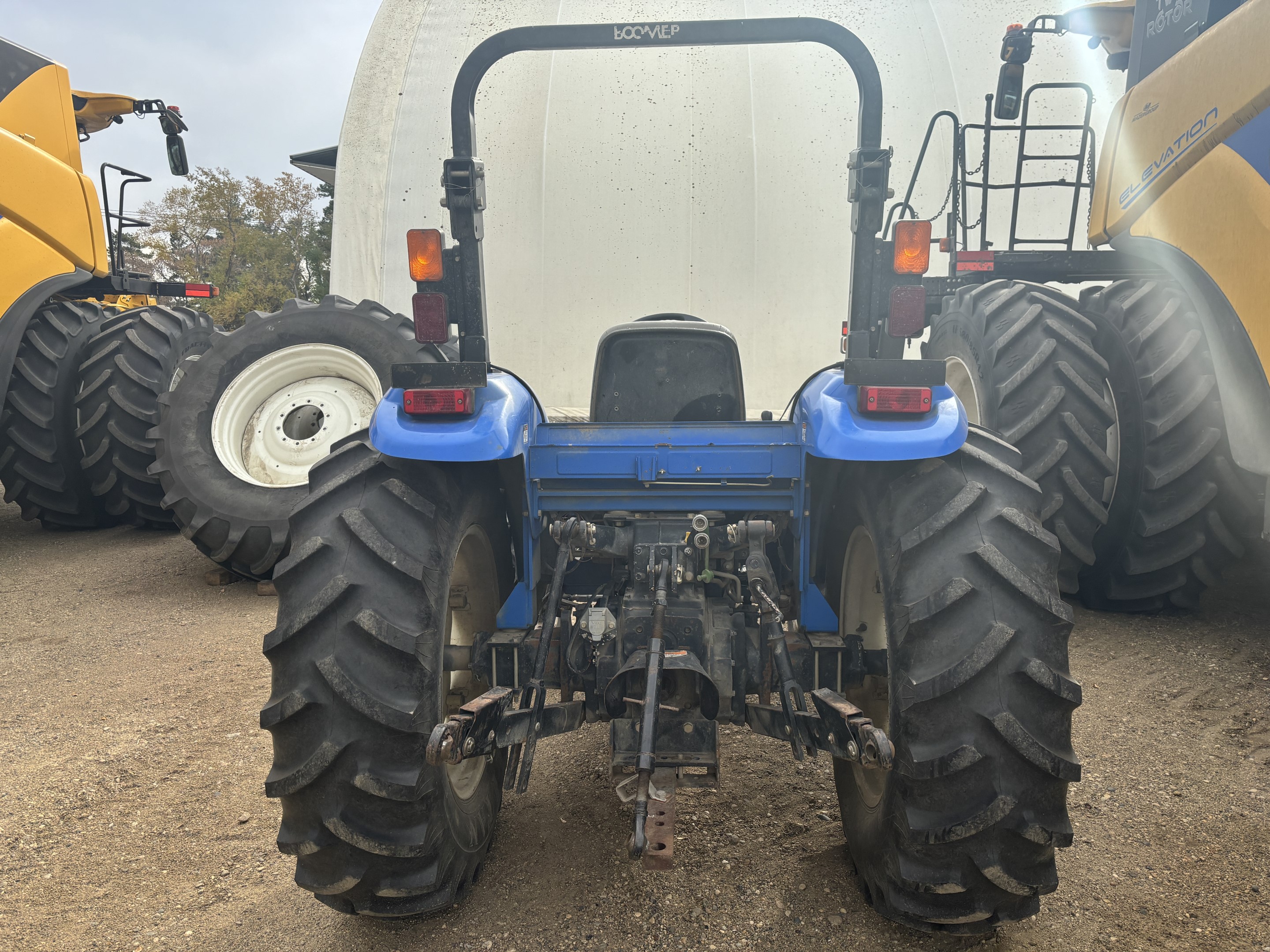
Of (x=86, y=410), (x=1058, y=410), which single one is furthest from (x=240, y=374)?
(x=1058, y=410)

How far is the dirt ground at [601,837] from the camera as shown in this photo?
212 centimetres

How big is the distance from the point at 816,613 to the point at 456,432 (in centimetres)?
113

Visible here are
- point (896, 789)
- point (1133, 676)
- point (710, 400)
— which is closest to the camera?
point (896, 789)

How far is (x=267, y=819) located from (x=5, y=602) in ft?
12.1

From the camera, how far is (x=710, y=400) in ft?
10.3

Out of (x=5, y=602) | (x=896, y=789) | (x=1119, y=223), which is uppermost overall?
(x=1119, y=223)

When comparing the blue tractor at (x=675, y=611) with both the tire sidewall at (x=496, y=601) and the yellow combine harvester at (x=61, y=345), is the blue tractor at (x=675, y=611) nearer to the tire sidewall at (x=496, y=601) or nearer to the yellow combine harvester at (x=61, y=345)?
the tire sidewall at (x=496, y=601)

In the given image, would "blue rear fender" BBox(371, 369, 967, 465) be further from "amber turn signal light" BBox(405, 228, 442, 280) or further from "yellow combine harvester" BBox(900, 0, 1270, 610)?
"yellow combine harvester" BBox(900, 0, 1270, 610)

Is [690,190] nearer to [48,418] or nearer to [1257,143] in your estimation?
[48,418]

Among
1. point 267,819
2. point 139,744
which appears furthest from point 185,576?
point 267,819

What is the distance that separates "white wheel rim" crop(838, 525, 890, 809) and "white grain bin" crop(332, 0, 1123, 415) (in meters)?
7.89

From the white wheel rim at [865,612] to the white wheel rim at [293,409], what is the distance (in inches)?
142

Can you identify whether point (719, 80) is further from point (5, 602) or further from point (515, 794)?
point (515, 794)

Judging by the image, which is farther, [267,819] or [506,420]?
[267,819]
